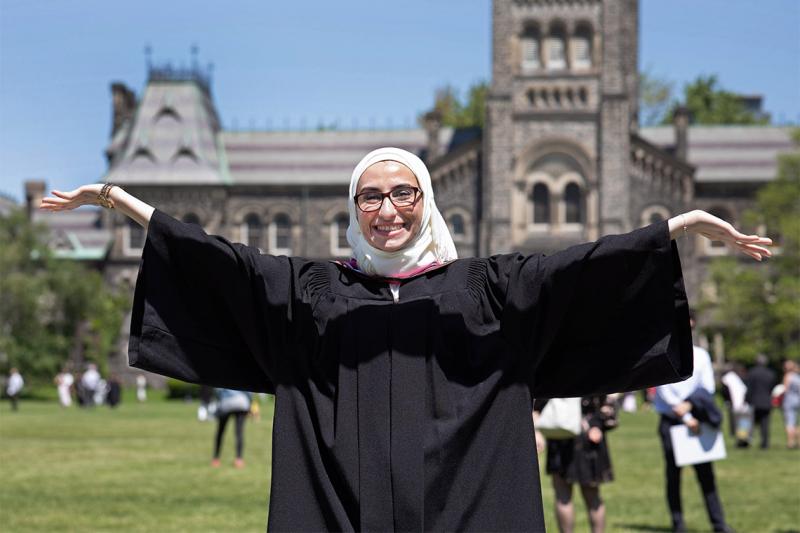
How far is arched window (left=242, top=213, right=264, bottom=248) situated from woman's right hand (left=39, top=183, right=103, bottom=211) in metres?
59.4

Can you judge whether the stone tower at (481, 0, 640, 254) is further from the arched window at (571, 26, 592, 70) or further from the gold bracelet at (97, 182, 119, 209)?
the gold bracelet at (97, 182, 119, 209)

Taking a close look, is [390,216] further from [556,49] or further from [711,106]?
[711,106]

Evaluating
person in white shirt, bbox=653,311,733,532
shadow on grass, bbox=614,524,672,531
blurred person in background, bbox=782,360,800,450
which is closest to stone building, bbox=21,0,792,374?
blurred person in background, bbox=782,360,800,450

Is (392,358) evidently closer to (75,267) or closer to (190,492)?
(190,492)

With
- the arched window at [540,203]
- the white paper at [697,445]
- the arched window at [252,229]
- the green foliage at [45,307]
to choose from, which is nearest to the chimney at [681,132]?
the arched window at [540,203]

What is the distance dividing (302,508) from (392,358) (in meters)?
0.56

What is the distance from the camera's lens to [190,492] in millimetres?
14023

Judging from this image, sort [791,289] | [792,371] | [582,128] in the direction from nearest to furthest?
[792,371] < [791,289] < [582,128]

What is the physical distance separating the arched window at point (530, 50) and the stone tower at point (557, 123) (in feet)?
0.15

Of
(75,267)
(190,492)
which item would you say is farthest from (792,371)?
(75,267)

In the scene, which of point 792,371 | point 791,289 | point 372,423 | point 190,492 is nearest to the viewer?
point 372,423

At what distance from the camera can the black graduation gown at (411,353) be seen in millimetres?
3994

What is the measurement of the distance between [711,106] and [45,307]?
145ft

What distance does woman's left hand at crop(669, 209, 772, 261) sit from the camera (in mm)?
4062
